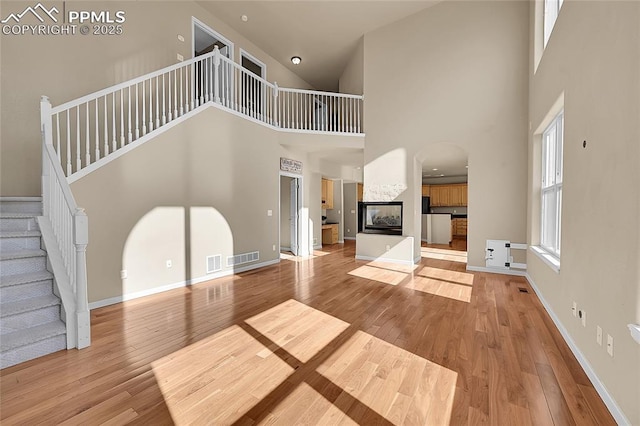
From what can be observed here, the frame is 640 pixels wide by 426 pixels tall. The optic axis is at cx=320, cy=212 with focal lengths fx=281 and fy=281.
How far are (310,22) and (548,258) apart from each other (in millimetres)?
6468

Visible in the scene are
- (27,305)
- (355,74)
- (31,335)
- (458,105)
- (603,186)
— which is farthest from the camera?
(355,74)

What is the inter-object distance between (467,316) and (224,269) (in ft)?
13.1

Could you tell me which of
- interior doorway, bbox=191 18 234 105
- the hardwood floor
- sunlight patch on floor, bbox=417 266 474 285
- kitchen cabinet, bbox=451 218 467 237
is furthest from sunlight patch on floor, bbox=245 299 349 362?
kitchen cabinet, bbox=451 218 467 237

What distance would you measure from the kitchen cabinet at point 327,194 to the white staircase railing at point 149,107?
224 centimetres

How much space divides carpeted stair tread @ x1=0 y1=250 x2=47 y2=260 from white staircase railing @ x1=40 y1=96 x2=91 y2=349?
0.12 m

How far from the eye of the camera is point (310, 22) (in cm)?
639

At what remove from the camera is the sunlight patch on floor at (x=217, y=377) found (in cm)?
170

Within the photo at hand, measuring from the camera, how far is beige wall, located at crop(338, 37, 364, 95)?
24.1 ft

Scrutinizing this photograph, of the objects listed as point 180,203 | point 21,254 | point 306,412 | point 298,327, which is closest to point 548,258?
point 298,327

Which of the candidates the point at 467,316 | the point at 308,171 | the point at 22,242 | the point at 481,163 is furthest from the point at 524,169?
the point at 22,242

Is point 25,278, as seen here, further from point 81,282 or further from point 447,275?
point 447,275

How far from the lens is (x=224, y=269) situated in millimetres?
5199

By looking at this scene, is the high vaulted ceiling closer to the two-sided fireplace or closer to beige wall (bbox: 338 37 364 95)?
beige wall (bbox: 338 37 364 95)

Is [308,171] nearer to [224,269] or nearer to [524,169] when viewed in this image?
[224,269]
